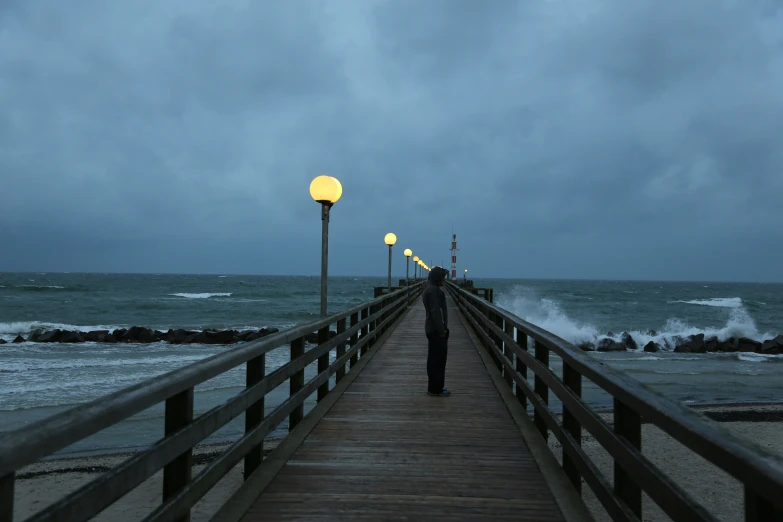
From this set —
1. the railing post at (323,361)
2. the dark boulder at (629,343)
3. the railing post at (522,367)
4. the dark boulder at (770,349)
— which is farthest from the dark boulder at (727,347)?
the railing post at (323,361)

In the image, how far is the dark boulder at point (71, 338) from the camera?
2638cm

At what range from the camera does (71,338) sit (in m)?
26.5

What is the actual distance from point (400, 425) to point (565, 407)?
199cm

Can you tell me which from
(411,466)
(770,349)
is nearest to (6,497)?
(411,466)

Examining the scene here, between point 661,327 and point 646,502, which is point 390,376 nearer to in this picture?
point 646,502

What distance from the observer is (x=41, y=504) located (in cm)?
681

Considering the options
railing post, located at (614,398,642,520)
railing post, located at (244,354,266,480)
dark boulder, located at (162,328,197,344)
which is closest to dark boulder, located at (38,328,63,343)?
dark boulder, located at (162,328,197,344)

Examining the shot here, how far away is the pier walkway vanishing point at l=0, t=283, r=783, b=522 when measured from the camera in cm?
180

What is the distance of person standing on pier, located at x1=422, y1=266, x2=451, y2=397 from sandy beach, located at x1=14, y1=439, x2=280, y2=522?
109 inches

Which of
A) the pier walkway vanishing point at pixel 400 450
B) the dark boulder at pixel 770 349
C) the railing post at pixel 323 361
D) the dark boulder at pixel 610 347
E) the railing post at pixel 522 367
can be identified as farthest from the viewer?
the dark boulder at pixel 610 347

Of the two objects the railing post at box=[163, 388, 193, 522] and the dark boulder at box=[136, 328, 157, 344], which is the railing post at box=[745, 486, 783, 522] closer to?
the railing post at box=[163, 388, 193, 522]

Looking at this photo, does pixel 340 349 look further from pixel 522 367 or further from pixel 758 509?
pixel 758 509

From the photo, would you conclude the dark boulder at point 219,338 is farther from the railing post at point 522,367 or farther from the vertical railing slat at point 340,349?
the railing post at point 522,367

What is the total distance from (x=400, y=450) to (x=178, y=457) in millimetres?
2243
